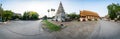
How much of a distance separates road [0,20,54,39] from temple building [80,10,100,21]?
1.25 feet

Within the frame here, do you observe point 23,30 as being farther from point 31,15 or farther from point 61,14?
point 61,14

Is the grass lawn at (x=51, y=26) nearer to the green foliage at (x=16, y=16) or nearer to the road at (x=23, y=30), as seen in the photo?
the road at (x=23, y=30)

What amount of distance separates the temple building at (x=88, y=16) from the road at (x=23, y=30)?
38cm

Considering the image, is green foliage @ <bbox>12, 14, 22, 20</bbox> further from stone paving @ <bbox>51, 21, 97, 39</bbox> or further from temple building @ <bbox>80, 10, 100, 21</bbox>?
temple building @ <bbox>80, 10, 100, 21</bbox>

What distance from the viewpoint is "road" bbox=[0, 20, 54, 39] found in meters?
2.67

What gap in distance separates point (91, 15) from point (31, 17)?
1.92ft

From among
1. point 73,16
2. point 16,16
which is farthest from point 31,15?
point 73,16

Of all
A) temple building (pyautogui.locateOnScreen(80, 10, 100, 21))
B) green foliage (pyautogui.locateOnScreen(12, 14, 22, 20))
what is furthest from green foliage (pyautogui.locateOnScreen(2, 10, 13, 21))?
temple building (pyautogui.locateOnScreen(80, 10, 100, 21))

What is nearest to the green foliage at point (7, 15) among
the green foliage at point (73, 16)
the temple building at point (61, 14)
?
the temple building at point (61, 14)

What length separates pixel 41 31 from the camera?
2693 mm

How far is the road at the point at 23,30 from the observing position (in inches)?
105

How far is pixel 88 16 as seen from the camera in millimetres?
2615

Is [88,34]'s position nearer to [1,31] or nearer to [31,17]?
[31,17]

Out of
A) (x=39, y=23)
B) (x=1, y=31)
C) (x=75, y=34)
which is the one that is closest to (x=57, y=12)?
(x=75, y=34)
